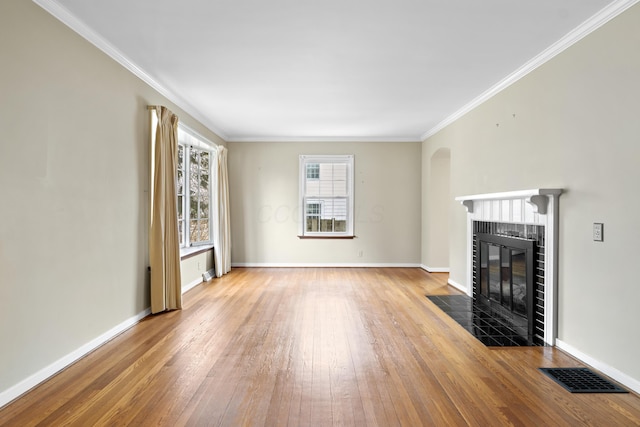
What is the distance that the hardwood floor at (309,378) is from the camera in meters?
2.24

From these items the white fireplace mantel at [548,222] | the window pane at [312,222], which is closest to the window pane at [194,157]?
the window pane at [312,222]

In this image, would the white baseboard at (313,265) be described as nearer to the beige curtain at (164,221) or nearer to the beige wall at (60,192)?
the beige curtain at (164,221)

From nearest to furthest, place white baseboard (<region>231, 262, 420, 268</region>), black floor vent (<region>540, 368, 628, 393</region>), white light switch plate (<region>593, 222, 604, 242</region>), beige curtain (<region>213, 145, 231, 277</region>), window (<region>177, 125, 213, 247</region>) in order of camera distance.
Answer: black floor vent (<region>540, 368, 628, 393</region>)
white light switch plate (<region>593, 222, 604, 242</region>)
window (<region>177, 125, 213, 247</region>)
beige curtain (<region>213, 145, 231, 277</region>)
white baseboard (<region>231, 262, 420, 268</region>)

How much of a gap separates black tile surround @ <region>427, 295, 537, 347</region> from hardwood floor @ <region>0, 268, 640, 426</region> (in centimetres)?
14

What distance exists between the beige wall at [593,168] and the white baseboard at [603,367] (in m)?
0.03

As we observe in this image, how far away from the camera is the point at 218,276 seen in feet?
22.4

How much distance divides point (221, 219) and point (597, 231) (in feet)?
18.5

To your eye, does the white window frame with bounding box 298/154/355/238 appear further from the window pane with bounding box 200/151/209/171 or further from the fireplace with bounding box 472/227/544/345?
the fireplace with bounding box 472/227/544/345

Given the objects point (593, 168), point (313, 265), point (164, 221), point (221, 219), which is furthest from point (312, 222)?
point (593, 168)

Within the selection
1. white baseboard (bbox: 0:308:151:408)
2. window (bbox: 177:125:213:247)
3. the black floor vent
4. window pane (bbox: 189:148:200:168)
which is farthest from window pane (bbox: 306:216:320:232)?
the black floor vent

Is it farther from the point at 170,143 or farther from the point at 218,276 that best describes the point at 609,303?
the point at 218,276

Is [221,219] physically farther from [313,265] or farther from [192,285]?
[313,265]

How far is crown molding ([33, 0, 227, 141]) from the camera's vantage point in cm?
272

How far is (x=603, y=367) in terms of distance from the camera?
283 centimetres
